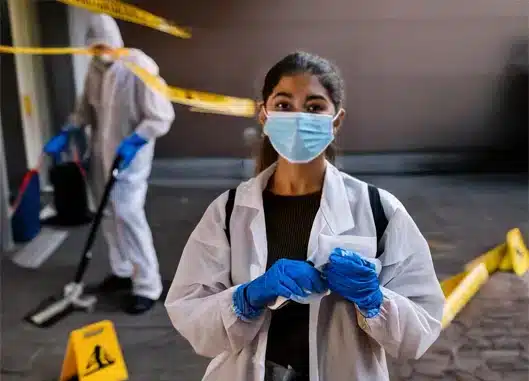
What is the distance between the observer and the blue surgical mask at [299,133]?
110cm

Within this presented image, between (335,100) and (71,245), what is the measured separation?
2257 millimetres

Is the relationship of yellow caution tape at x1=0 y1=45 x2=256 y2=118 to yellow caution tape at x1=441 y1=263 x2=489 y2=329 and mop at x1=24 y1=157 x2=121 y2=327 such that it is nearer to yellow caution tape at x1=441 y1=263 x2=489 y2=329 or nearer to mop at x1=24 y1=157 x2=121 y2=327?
mop at x1=24 y1=157 x2=121 y2=327

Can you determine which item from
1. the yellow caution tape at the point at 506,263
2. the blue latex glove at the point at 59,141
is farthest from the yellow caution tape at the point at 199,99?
the yellow caution tape at the point at 506,263

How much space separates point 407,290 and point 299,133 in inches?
13.6

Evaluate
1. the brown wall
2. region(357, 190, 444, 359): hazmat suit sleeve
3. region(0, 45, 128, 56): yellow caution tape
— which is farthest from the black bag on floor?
region(357, 190, 444, 359): hazmat suit sleeve

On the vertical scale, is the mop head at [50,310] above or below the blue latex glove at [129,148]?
below

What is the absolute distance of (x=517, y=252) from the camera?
2.77 meters

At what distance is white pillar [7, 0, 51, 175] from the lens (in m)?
2.32

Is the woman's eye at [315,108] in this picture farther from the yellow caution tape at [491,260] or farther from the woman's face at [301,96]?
the yellow caution tape at [491,260]

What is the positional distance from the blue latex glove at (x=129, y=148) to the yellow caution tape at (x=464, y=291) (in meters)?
1.37

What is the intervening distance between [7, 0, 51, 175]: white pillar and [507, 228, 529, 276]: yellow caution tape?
2.23 meters

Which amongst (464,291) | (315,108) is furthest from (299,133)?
(464,291)

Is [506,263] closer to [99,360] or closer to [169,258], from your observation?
[169,258]

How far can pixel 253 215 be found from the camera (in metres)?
1.11
